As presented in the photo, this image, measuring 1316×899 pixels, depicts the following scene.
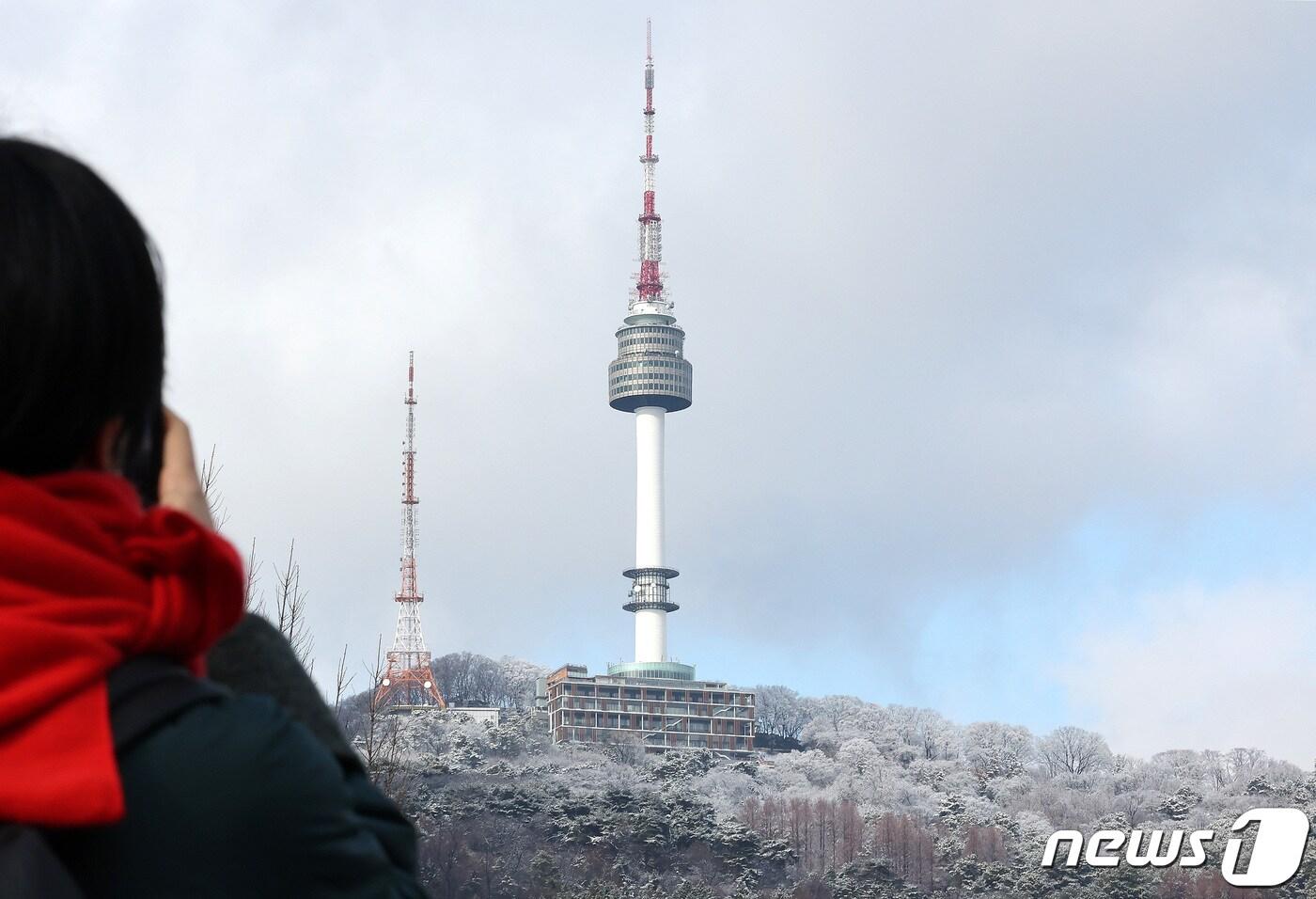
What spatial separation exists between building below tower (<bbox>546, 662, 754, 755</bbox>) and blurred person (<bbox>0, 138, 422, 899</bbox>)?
86963mm

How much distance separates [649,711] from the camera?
90312 mm

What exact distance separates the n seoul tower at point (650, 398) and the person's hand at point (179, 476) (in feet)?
298

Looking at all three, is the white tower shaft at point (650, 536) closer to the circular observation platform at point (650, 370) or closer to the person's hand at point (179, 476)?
the circular observation platform at point (650, 370)

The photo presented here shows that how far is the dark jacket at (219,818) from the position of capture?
995 mm

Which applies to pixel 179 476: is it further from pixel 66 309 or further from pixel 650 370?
pixel 650 370

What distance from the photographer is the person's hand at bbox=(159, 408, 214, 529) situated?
121 cm

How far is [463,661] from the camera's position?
98000 millimetres

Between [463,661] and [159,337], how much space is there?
9809 centimetres

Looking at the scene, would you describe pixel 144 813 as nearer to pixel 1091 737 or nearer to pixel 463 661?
pixel 1091 737

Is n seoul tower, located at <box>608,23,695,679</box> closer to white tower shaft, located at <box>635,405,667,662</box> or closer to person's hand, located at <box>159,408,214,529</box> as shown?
white tower shaft, located at <box>635,405,667,662</box>

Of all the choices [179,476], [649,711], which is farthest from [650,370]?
[179,476]

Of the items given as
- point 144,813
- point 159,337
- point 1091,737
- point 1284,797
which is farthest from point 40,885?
point 1091,737

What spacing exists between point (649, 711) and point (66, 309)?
9023 centimetres

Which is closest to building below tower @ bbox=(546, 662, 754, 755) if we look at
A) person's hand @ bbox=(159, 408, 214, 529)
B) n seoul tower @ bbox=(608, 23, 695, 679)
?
n seoul tower @ bbox=(608, 23, 695, 679)
